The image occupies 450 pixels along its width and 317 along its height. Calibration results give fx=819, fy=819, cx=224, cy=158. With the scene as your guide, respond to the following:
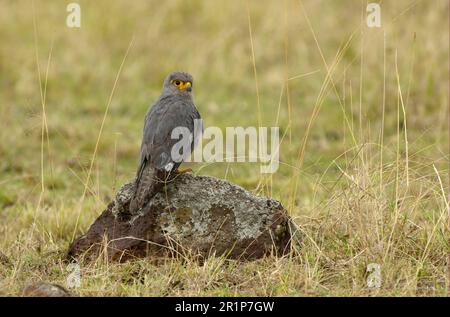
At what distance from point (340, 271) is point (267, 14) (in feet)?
22.5

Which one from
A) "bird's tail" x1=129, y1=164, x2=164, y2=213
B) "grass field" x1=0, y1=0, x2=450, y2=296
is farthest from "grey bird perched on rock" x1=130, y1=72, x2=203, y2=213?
"grass field" x1=0, y1=0, x2=450, y2=296

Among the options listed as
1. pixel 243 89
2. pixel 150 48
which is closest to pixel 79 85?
pixel 150 48

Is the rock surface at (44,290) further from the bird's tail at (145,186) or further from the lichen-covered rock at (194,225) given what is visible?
the bird's tail at (145,186)

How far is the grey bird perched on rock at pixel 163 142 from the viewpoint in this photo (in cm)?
475

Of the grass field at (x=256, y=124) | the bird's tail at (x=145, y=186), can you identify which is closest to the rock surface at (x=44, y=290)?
the grass field at (x=256, y=124)

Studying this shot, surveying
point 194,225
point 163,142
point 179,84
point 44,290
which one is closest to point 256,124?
point 179,84

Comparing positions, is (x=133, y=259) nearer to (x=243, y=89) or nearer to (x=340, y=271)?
(x=340, y=271)

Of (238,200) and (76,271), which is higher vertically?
(238,200)

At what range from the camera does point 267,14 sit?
35.6 feet

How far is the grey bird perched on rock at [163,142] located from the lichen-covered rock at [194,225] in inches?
3.5

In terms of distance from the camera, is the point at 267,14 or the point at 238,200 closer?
the point at 238,200

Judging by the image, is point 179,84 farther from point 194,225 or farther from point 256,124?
point 256,124

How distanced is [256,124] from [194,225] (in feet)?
13.1
